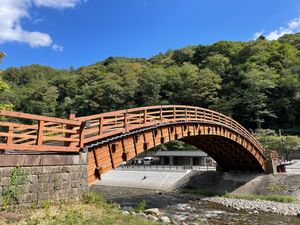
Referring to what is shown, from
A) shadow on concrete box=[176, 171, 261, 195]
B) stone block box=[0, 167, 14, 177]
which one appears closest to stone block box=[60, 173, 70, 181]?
stone block box=[0, 167, 14, 177]

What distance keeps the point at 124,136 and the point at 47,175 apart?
221 inches

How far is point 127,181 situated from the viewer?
4331 cm

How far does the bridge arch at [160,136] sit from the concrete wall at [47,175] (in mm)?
1317

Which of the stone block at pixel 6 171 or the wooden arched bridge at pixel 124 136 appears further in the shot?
the wooden arched bridge at pixel 124 136

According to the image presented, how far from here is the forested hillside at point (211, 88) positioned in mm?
65000

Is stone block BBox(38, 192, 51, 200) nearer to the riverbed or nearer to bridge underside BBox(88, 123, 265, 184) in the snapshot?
bridge underside BBox(88, 123, 265, 184)

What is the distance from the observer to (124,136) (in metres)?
14.9

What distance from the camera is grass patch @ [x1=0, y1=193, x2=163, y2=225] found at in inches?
319

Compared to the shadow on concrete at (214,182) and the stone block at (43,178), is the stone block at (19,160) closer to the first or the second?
the stone block at (43,178)

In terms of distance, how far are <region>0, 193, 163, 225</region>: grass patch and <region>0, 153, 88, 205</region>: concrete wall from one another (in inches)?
14.4

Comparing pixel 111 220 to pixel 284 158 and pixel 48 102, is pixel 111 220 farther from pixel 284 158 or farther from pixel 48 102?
pixel 48 102

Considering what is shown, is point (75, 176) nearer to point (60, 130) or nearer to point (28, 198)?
point (60, 130)

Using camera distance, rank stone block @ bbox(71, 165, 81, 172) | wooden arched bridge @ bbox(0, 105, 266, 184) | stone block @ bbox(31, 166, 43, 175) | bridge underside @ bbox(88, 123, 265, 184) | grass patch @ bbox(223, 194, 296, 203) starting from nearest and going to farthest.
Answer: stone block @ bbox(31, 166, 43, 175) < wooden arched bridge @ bbox(0, 105, 266, 184) < stone block @ bbox(71, 165, 81, 172) < bridge underside @ bbox(88, 123, 265, 184) < grass patch @ bbox(223, 194, 296, 203)

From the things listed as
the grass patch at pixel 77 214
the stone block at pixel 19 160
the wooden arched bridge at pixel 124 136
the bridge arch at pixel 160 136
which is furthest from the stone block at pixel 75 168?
the stone block at pixel 19 160
